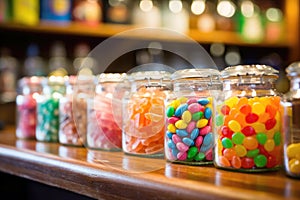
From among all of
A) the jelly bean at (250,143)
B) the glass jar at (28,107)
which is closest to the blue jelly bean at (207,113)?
the jelly bean at (250,143)

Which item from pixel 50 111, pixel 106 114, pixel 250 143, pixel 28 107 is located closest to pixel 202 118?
pixel 250 143

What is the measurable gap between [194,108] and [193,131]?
0.04 metres

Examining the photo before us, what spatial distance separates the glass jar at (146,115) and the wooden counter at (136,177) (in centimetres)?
3

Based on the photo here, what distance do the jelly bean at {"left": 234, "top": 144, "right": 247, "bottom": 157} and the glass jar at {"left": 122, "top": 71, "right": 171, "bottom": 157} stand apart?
0.64 ft

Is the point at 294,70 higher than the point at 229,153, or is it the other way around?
the point at 294,70

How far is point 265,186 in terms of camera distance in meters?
0.65

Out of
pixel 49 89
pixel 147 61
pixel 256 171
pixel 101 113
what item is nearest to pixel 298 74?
pixel 256 171

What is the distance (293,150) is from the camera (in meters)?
0.73

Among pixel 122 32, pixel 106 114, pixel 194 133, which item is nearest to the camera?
pixel 194 133

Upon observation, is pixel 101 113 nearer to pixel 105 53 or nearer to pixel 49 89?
pixel 49 89

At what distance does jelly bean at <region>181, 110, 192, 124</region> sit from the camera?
0.85 metres

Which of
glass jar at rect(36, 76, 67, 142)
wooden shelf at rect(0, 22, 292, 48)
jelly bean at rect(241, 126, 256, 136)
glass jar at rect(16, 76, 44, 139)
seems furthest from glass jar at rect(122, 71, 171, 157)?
wooden shelf at rect(0, 22, 292, 48)

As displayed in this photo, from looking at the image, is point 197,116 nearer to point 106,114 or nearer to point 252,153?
point 252,153

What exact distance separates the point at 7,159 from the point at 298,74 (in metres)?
0.70
